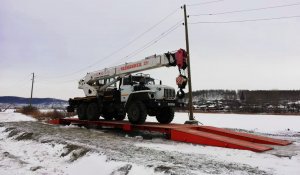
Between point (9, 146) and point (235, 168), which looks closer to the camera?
point (235, 168)

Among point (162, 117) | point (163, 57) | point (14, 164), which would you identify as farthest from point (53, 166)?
point (162, 117)

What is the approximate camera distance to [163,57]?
13289 mm

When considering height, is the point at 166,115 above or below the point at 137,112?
below

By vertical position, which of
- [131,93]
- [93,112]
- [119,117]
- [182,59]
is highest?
[182,59]

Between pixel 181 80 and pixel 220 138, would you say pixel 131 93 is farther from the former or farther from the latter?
pixel 220 138

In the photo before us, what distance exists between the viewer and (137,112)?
13.4m

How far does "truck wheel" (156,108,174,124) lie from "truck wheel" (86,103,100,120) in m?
3.42

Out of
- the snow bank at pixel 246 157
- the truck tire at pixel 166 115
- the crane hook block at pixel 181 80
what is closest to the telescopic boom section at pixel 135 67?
the crane hook block at pixel 181 80

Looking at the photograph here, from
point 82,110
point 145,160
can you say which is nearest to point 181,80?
point 145,160

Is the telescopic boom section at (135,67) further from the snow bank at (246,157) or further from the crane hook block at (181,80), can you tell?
the snow bank at (246,157)

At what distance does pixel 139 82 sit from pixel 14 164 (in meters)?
6.96

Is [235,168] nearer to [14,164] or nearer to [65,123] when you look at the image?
[14,164]

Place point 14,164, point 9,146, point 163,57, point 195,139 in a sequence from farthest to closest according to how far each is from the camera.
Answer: point 163,57, point 9,146, point 195,139, point 14,164

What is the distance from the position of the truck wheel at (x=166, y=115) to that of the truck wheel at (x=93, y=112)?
342 centimetres
